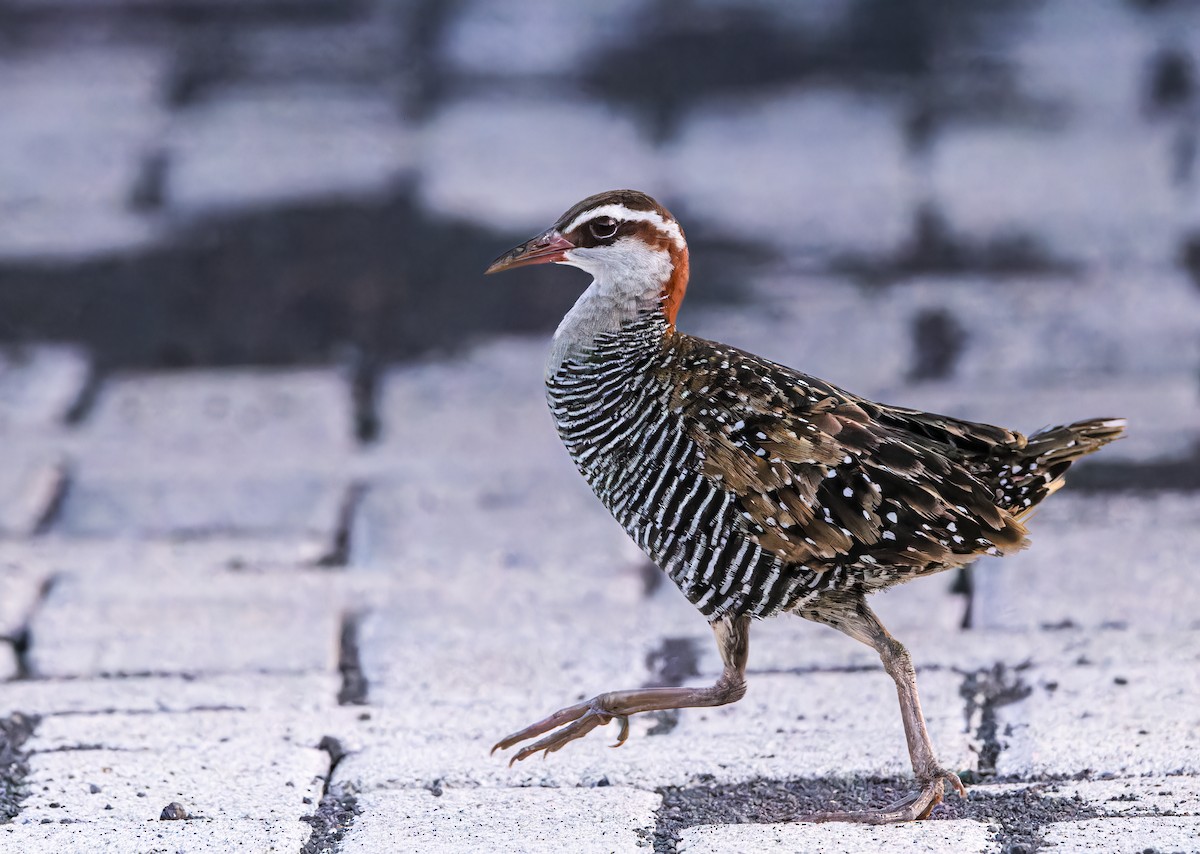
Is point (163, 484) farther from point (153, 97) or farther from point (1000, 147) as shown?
point (1000, 147)

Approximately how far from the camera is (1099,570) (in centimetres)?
507

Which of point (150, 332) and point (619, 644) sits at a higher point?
point (150, 332)

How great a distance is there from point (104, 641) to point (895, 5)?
5407mm

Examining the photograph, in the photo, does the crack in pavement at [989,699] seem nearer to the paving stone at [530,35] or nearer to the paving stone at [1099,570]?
the paving stone at [1099,570]

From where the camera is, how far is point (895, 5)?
27.1ft

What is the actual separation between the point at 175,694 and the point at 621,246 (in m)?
1.92

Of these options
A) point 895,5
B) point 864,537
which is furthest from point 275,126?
point 864,537

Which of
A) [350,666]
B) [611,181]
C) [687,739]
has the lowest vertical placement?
[687,739]

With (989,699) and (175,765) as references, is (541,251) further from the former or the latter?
(989,699)

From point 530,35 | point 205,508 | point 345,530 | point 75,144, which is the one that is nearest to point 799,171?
point 530,35

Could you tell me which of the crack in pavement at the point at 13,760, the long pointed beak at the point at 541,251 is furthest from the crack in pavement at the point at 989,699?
the crack in pavement at the point at 13,760

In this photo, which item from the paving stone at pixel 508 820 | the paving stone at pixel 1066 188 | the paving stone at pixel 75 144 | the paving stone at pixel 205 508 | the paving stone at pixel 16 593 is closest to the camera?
the paving stone at pixel 508 820

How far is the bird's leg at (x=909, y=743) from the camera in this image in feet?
11.9

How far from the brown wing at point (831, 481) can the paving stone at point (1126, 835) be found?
661 millimetres
